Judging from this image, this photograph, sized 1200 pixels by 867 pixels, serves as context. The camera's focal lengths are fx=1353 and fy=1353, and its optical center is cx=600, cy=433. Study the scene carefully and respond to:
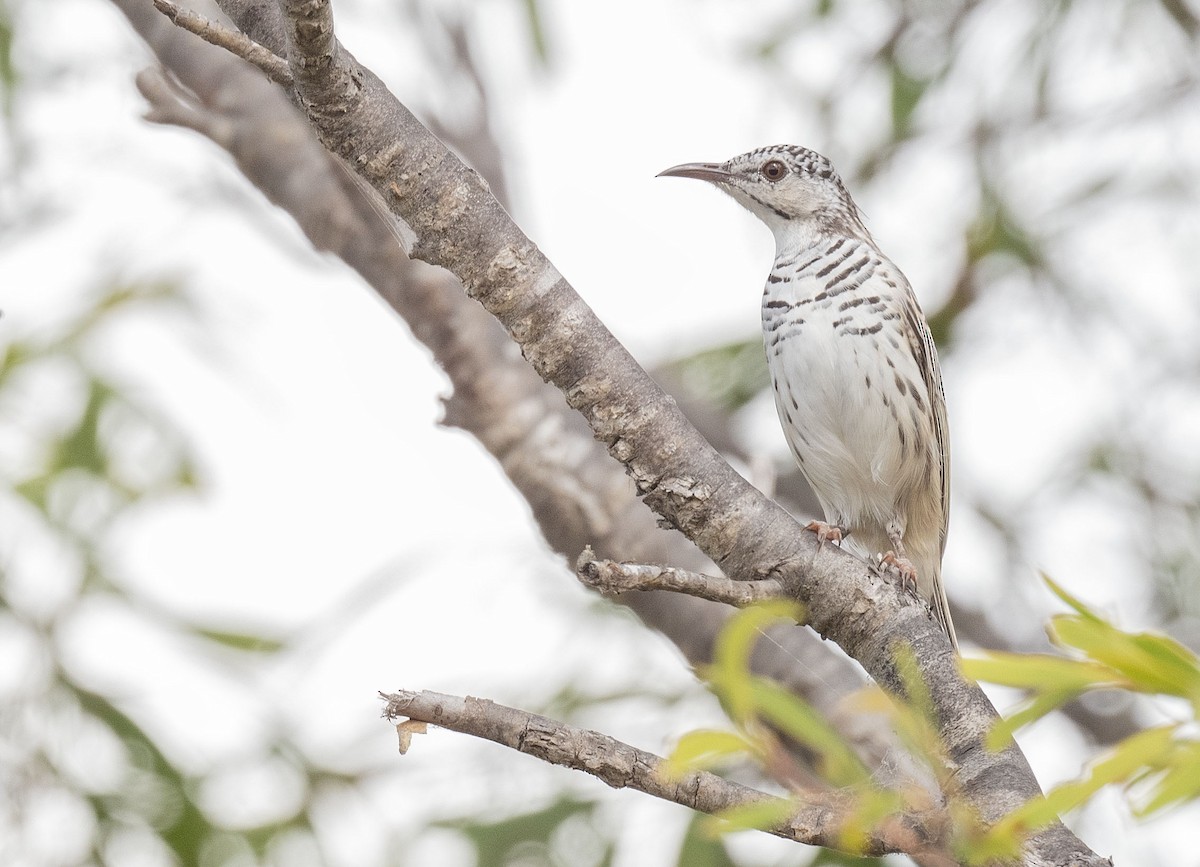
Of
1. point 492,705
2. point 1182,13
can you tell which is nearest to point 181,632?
point 492,705

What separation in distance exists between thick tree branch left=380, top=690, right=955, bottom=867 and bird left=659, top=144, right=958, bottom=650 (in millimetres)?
2155

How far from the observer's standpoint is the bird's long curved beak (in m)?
5.10

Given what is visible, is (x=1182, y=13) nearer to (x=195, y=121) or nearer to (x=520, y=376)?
(x=520, y=376)

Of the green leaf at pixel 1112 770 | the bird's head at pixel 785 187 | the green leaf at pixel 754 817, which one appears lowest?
the green leaf at pixel 754 817

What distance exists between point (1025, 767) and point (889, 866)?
5.76ft

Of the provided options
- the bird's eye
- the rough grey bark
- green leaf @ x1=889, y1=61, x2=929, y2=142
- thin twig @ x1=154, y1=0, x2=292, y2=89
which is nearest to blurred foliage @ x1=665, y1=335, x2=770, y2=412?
the bird's eye

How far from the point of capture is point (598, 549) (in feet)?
14.1

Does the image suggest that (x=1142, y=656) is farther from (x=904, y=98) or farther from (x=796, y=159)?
(x=904, y=98)

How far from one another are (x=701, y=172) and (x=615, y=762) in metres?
3.44

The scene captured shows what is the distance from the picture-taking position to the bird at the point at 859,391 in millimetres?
4434

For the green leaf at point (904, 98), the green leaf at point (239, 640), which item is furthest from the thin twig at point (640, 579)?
the green leaf at point (904, 98)

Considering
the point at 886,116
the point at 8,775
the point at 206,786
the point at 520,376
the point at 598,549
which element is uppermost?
the point at 886,116

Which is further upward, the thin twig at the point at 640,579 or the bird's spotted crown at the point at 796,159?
the bird's spotted crown at the point at 796,159

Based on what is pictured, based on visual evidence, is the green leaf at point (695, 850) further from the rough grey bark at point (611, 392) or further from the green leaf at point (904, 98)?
the green leaf at point (904, 98)
